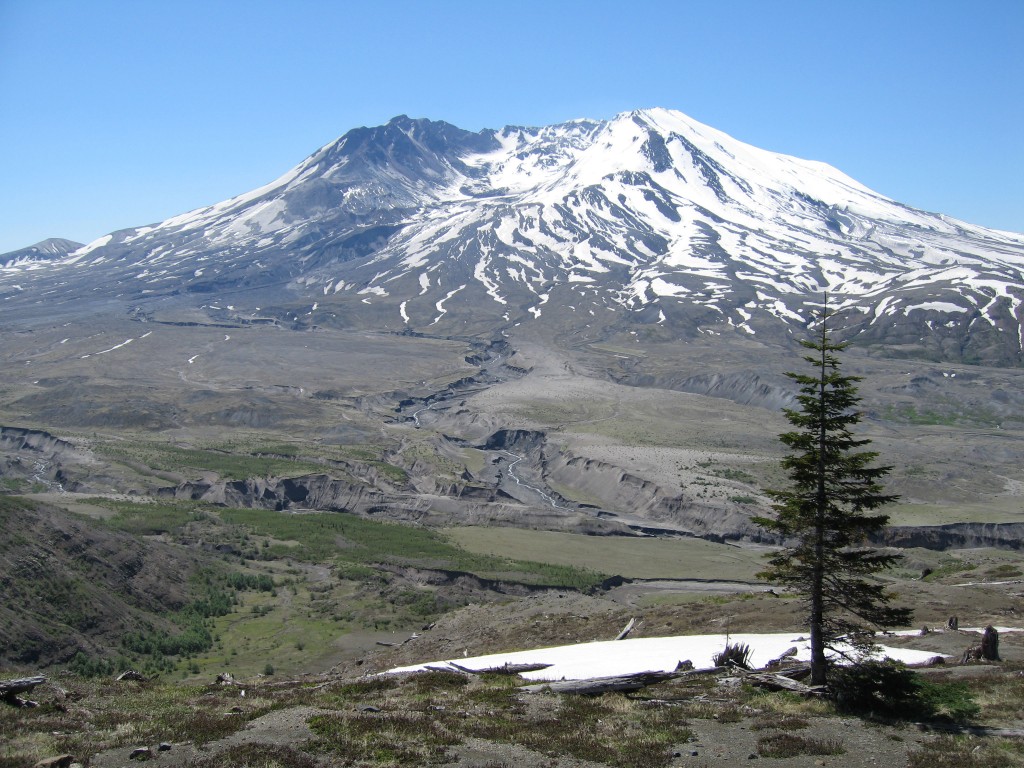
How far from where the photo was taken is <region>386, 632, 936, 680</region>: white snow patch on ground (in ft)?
66.7

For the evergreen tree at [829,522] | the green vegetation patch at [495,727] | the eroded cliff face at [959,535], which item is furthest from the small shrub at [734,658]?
the eroded cliff face at [959,535]

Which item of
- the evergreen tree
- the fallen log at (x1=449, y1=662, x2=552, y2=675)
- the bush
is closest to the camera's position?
the bush

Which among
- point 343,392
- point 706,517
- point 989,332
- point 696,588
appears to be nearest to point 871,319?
point 989,332

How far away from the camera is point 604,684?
17.4 meters

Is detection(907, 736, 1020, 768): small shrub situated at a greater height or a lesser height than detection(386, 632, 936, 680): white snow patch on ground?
greater

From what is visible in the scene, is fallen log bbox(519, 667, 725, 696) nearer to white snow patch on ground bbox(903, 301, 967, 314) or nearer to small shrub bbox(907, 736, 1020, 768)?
small shrub bbox(907, 736, 1020, 768)

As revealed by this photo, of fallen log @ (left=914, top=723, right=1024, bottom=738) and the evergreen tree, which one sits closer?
fallen log @ (left=914, top=723, right=1024, bottom=738)

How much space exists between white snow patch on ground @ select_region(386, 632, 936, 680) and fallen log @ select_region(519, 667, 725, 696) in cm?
107

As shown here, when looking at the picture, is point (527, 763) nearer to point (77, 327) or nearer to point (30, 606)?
point (30, 606)

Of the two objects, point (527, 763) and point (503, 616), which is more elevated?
point (527, 763)

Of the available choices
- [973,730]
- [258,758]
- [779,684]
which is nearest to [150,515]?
[779,684]

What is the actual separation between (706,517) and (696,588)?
1852cm

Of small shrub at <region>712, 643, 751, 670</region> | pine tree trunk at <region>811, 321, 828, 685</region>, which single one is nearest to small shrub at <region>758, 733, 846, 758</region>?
pine tree trunk at <region>811, 321, 828, 685</region>

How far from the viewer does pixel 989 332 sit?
519 ft
